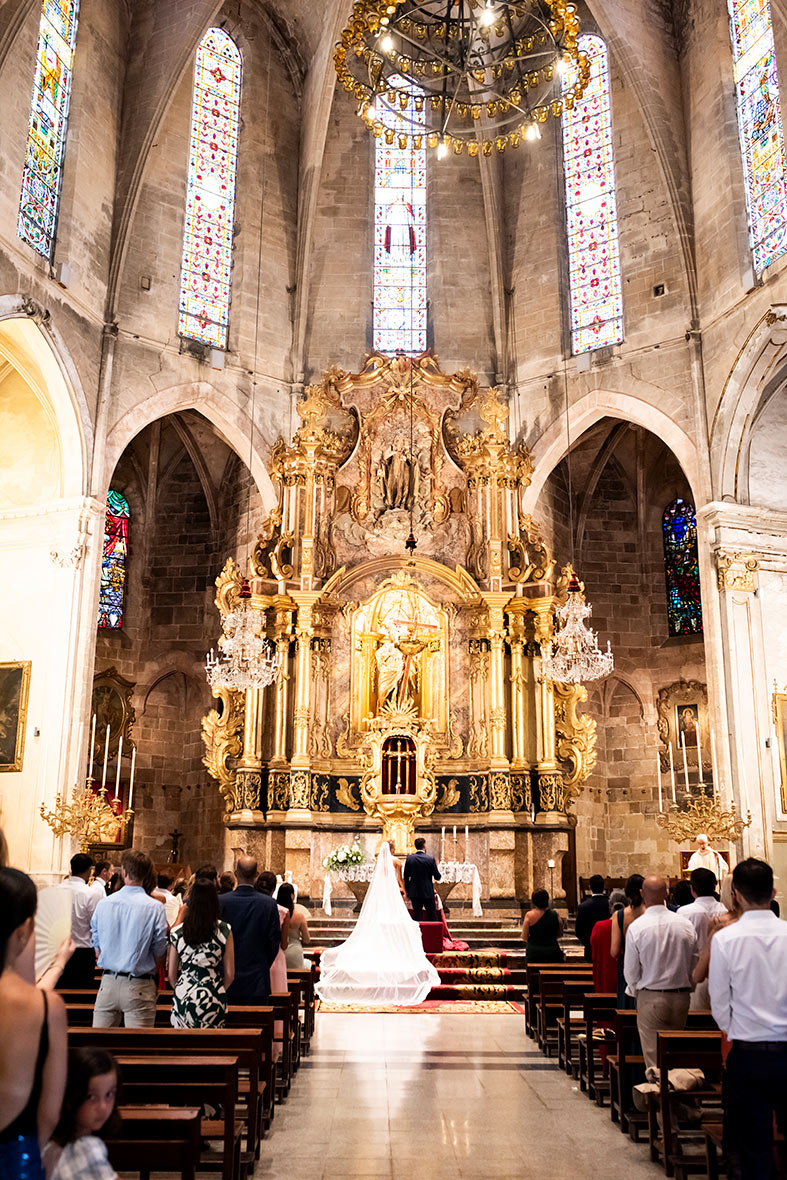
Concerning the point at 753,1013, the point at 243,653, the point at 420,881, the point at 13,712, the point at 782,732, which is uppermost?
the point at 243,653

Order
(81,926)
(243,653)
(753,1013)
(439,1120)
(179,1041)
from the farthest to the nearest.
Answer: (243,653) < (81,926) < (439,1120) < (179,1041) < (753,1013)

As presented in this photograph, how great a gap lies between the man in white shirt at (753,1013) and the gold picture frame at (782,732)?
13.1 m

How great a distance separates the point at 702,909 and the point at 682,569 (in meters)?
17.0

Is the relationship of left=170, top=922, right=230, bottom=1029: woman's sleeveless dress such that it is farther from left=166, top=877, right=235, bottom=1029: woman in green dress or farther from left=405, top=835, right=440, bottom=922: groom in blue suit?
left=405, top=835, right=440, bottom=922: groom in blue suit

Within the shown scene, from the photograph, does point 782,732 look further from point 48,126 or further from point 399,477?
point 48,126

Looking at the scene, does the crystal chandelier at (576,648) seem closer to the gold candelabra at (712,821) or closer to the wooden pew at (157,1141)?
the gold candelabra at (712,821)

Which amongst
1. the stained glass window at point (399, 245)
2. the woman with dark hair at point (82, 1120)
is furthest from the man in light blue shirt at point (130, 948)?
the stained glass window at point (399, 245)

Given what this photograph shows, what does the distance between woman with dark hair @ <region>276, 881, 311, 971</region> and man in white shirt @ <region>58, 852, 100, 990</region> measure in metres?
1.40

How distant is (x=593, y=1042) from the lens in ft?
25.9

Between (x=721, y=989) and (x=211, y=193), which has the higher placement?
(x=211, y=193)

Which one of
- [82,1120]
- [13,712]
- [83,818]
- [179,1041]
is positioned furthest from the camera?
[13,712]

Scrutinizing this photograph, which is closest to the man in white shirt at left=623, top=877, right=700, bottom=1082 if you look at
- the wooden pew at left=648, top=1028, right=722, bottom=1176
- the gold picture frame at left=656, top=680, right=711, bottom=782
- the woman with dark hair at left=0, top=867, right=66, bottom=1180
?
the wooden pew at left=648, top=1028, right=722, bottom=1176

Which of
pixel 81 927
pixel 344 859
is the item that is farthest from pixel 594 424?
pixel 81 927

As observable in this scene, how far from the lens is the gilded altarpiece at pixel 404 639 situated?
60.6ft
